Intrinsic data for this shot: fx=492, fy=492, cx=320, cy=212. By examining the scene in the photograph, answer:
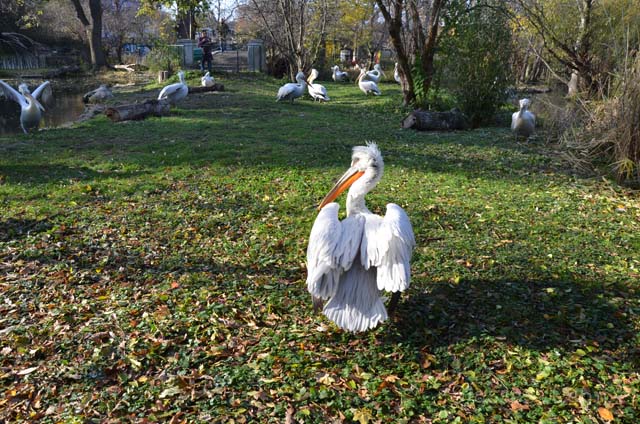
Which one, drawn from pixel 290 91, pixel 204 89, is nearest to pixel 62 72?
pixel 204 89

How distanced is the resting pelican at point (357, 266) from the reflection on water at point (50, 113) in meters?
10.9

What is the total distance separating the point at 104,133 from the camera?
32.6 feet

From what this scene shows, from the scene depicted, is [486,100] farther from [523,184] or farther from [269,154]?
[269,154]

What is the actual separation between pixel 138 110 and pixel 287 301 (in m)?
9.14

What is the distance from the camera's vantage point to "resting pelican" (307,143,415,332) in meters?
3.17

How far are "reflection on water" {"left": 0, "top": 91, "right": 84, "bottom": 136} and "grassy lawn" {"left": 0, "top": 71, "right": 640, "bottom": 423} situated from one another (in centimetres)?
602

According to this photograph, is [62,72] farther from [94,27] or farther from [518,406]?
[518,406]

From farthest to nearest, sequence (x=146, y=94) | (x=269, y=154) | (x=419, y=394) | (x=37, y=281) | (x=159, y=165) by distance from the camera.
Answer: (x=146, y=94)
(x=269, y=154)
(x=159, y=165)
(x=37, y=281)
(x=419, y=394)

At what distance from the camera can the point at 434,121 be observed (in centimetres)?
1059

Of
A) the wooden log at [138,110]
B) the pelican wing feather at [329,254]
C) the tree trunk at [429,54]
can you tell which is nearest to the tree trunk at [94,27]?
the wooden log at [138,110]

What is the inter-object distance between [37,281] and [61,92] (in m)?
19.9

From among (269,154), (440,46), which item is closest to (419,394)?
(269,154)

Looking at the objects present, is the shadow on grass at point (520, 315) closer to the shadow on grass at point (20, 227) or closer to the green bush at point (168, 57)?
the shadow on grass at point (20, 227)

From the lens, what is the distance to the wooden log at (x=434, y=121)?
1061 cm
